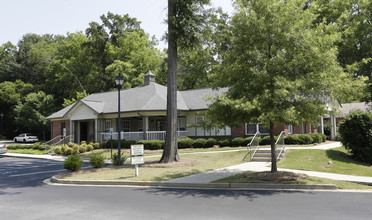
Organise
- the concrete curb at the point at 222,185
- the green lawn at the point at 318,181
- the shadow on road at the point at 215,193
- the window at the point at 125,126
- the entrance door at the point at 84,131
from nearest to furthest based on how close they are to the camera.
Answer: the shadow on road at the point at 215,193, the concrete curb at the point at 222,185, the green lawn at the point at 318,181, the window at the point at 125,126, the entrance door at the point at 84,131

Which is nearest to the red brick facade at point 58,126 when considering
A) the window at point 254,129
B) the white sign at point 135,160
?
the window at point 254,129

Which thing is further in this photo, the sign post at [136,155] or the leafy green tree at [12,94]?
the leafy green tree at [12,94]

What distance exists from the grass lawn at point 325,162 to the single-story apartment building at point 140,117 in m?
6.99

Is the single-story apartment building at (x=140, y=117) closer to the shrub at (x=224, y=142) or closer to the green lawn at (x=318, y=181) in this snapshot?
the shrub at (x=224, y=142)

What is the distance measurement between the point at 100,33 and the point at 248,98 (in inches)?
1718

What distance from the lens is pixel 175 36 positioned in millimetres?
17859

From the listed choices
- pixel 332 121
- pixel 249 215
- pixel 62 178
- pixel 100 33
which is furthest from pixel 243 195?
pixel 100 33

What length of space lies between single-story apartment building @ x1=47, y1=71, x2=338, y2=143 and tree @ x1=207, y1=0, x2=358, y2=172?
1427cm

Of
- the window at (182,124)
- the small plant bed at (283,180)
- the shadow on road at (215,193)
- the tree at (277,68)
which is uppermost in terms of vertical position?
the tree at (277,68)

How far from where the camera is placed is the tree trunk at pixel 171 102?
1744 centimetres

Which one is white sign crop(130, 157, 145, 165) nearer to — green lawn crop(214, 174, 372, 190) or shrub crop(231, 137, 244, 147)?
green lawn crop(214, 174, 372, 190)

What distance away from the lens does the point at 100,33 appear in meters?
49.8

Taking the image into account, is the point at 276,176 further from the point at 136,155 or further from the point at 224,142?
the point at 224,142

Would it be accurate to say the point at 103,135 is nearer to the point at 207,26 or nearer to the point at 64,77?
the point at 207,26
